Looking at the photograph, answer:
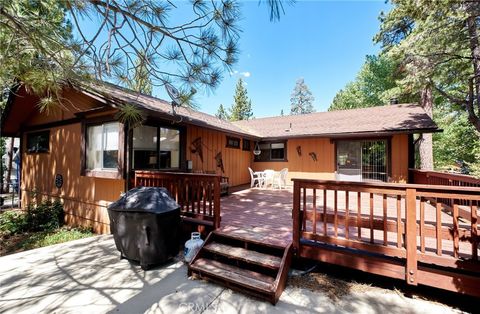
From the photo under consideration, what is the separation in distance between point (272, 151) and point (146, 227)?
303 inches

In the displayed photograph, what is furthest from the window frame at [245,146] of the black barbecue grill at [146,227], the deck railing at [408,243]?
the deck railing at [408,243]

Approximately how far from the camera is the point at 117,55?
119 inches

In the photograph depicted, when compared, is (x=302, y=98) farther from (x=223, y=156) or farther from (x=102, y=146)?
(x=102, y=146)

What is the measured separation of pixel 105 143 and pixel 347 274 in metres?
5.58

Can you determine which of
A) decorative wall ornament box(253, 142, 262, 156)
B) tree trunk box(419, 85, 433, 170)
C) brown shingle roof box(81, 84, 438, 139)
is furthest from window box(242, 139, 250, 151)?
tree trunk box(419, 85, 433, 170)

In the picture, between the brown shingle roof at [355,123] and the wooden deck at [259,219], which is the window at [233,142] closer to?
the brown shingle roof at [355,123]

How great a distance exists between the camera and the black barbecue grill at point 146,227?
11.0 ft

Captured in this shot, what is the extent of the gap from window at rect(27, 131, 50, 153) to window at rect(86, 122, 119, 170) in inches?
111

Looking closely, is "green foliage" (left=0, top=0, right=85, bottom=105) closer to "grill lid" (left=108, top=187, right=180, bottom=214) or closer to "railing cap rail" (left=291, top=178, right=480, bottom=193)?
"grill lid" (left=108, top=187, right=180, bottom=214)

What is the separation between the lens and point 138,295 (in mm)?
2760

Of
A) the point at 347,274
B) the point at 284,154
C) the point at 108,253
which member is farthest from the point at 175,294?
the point at 284,154

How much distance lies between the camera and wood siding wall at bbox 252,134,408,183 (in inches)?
303

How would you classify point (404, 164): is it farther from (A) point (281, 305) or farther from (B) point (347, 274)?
(A) point (281, 305)

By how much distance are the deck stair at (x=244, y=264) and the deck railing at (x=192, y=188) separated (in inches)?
16.2
